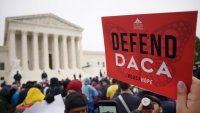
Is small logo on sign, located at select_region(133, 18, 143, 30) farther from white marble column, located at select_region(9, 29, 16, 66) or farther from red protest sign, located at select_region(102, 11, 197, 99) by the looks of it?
white marble column, located at select_region(9, 29, 16, 66)

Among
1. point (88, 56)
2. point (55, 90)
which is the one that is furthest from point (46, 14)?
point (55, 90)

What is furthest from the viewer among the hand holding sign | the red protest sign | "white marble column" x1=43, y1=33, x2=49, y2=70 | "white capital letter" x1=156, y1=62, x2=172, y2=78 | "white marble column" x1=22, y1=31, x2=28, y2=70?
"white marble column" x1=43, y1=33, x2=49, y2=70

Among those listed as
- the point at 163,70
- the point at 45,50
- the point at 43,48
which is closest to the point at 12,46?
the point at 43,48

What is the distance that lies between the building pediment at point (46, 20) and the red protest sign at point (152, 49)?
48.6 metres

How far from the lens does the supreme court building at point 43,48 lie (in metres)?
49.1

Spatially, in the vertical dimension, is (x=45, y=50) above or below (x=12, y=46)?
below

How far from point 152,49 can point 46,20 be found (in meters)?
53.1

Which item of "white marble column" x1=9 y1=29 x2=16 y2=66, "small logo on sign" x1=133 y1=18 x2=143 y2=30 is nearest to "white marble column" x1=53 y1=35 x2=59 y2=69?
"white marble column" x1=9 y1=29 x2=16 y2=66

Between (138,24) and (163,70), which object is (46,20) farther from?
(163,70)

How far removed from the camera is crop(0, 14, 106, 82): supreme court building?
49.1 metres

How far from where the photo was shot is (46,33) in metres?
53.1

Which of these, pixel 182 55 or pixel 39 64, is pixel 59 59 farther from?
pixel 182 55

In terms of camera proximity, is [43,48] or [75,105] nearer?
[75,105]

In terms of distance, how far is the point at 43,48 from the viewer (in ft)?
173
